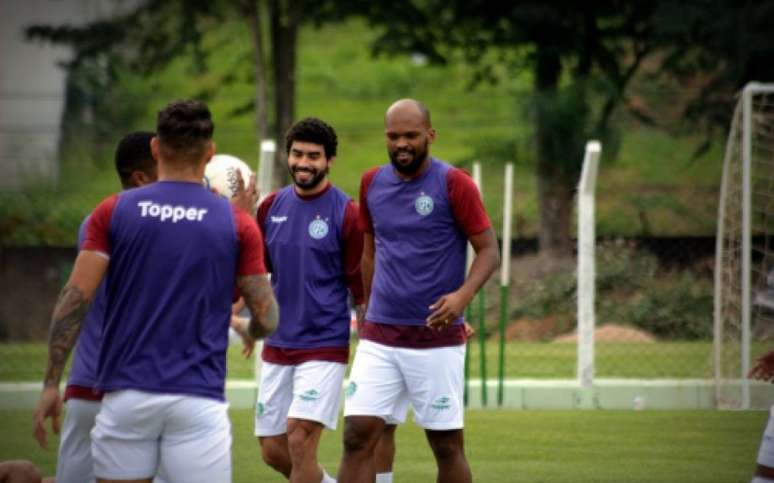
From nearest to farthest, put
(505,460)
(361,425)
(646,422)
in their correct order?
1. (361,425)
2. (505,460)
3. (646,422)

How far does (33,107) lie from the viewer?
82.9 feet

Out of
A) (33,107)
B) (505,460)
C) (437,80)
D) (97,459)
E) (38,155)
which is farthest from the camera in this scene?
(437,80)

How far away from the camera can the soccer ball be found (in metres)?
8.05

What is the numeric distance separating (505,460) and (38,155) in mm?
10248

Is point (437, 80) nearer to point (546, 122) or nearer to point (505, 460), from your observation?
point (546, 122)

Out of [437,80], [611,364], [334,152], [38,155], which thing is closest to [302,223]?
[334,152]

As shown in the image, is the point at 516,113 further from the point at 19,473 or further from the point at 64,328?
the point at 64,328

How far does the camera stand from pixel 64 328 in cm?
570

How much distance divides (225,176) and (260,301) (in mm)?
2428

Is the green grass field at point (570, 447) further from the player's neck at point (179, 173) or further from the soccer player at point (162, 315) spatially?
the player's neck at point (179, 173)

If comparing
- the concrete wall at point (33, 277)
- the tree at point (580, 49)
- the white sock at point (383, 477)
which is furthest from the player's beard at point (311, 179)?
the tree at point (580, 49)

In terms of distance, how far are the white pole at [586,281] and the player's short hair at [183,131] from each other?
8.14 meters

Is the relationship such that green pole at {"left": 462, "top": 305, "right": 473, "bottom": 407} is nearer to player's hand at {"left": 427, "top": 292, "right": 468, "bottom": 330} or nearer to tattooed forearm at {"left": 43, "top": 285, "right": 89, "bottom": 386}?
player's hand at {"left": 427, "top": 292, "right": 468, "bottom": 330}

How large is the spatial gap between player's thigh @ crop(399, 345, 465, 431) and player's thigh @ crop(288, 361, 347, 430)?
1.43ft
